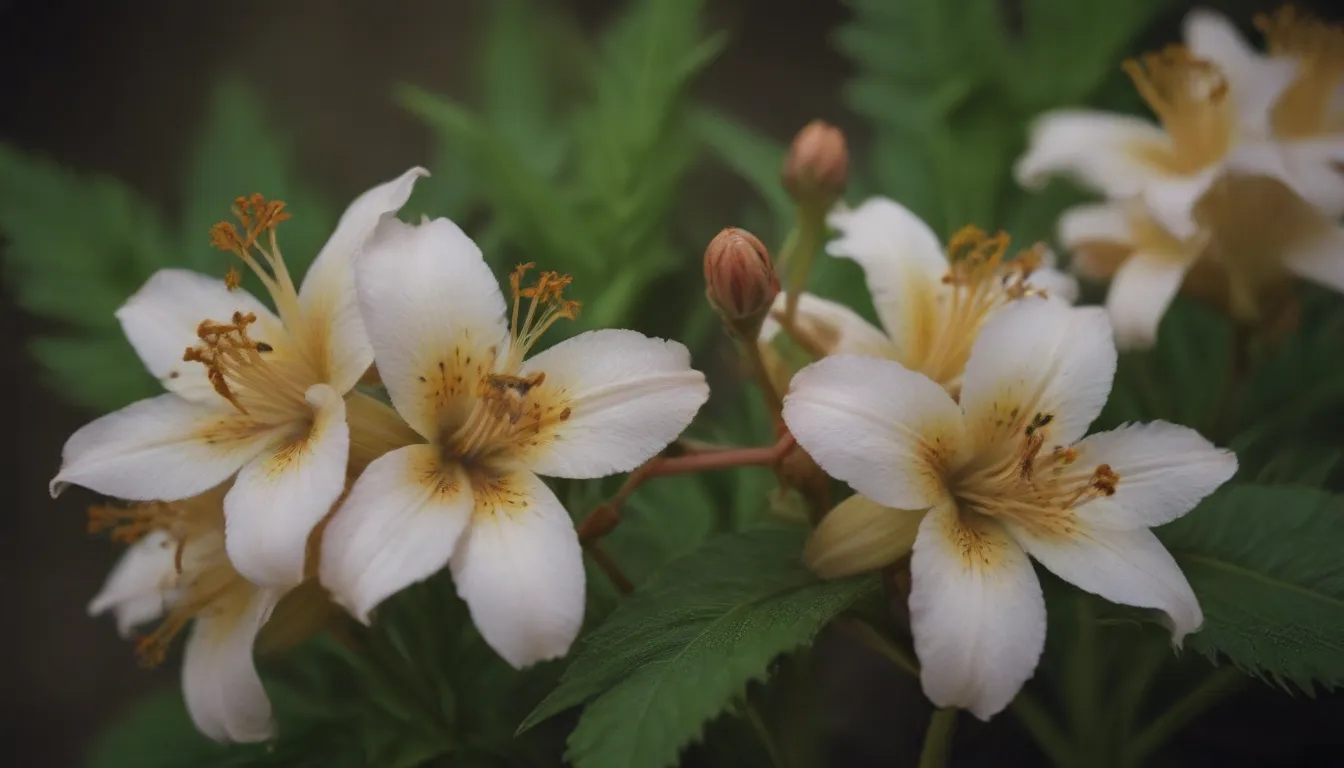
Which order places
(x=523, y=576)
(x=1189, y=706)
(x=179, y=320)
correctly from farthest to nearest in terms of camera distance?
(x=1189, y=706) → (x=179, y=320) → (x=523, y=576)

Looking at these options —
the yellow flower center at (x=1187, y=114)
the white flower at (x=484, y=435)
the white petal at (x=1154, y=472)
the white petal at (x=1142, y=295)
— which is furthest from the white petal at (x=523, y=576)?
the yellow flower center at (x=1187, y=114)

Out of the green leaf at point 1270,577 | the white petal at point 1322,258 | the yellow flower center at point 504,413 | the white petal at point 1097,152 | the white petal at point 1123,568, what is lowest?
the green leaf at point 1270,577

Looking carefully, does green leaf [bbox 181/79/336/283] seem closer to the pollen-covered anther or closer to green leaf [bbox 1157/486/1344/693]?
the pollen-covered anther

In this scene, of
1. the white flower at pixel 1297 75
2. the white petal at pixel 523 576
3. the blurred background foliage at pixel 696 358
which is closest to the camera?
the white petal at pixel 523 576

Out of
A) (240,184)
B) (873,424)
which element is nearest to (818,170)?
(873,424)

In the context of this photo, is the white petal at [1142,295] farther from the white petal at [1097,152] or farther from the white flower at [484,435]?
the white flower at [484,435]

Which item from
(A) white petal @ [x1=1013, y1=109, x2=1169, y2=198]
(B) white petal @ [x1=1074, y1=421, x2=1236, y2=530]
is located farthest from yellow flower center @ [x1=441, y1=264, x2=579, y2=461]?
(A) white petal @ [x1=1013, y1=109, x2=1169, y2=198]

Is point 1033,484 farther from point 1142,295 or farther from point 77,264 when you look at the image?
point 77,264
